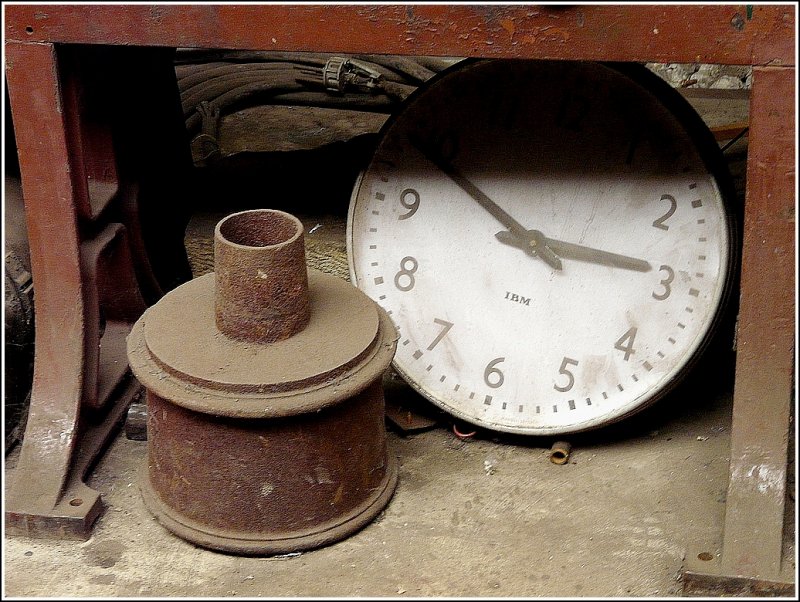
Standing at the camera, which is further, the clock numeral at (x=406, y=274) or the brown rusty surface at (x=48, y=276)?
the clock numeral at (x=406, y=274)

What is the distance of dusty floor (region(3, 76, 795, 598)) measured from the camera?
185cm

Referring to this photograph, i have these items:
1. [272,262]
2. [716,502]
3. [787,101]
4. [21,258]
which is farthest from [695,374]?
[21,258]

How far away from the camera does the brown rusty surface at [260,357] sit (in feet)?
5.86

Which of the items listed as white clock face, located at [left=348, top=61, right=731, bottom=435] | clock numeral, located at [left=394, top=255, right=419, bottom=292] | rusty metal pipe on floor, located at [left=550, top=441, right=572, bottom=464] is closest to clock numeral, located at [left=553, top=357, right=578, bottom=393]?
A: white clock face, located at [left=348, top=61, right=731, bottom=435]

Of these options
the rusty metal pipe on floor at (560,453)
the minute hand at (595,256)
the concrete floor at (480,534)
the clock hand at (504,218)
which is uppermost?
the clock hand at (504,218)

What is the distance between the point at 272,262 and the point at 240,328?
14 cm

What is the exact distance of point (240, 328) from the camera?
1876mm

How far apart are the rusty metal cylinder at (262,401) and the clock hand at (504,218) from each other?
31cm

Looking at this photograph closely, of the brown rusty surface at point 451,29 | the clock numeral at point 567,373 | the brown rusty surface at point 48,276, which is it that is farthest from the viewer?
the clock numeral at point 567,373

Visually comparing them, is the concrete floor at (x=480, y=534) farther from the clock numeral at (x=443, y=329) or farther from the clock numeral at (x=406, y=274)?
the clock numeral at (x=406, y=274)

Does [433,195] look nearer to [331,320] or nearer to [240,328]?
[331,320]

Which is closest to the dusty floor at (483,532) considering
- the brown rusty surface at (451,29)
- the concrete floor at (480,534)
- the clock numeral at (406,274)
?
the concrete floor at (480,534)

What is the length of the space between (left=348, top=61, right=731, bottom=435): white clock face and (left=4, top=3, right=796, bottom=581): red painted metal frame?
9.8 inches

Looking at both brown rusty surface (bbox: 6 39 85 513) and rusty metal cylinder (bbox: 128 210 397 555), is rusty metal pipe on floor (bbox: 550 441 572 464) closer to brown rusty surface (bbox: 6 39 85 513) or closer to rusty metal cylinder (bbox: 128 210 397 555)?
rusty metal cylinder (bbox: 128 210 397 555)
